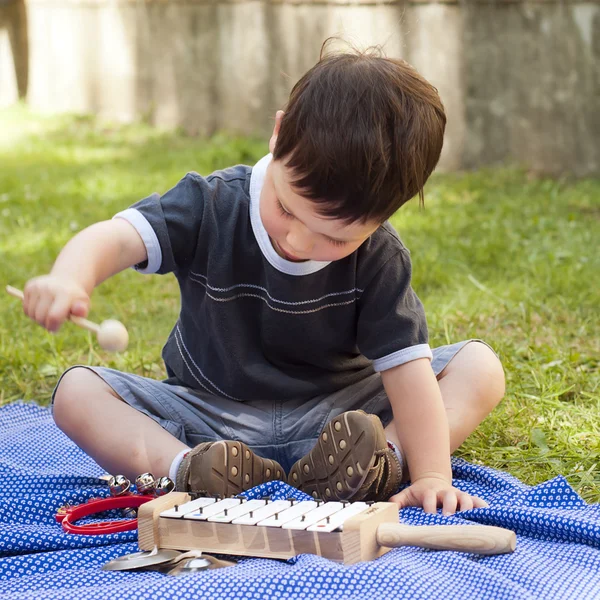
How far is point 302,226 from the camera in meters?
1.51

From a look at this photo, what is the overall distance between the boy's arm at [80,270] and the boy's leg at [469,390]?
1.82 ft

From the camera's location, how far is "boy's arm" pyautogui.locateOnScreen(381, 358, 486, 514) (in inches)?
64.7

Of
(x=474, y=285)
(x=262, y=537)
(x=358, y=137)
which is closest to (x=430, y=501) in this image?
(x=262, y=537)

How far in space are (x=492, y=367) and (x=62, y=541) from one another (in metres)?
0.81

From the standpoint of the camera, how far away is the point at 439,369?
6.01ft

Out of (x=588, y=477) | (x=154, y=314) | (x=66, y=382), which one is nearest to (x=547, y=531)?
(x=588, y=477)

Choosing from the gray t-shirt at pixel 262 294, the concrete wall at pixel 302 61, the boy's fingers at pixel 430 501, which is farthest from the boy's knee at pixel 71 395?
the concrete wall at pixel 302 61

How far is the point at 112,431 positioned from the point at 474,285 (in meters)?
1.59

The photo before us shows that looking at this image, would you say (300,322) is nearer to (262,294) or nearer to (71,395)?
(262,294)

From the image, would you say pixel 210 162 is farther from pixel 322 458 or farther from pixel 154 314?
pixel 322 458

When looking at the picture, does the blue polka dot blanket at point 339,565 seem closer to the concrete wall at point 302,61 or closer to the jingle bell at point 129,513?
the jingle bell at point 129,513

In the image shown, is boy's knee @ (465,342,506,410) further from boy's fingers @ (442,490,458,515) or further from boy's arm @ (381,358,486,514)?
boy's fingers @ (442,490,458,515)

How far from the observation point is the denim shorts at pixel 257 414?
1786 millimetres

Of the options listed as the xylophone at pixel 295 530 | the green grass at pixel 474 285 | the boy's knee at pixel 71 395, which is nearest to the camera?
the xylophone at pixel 295 530
